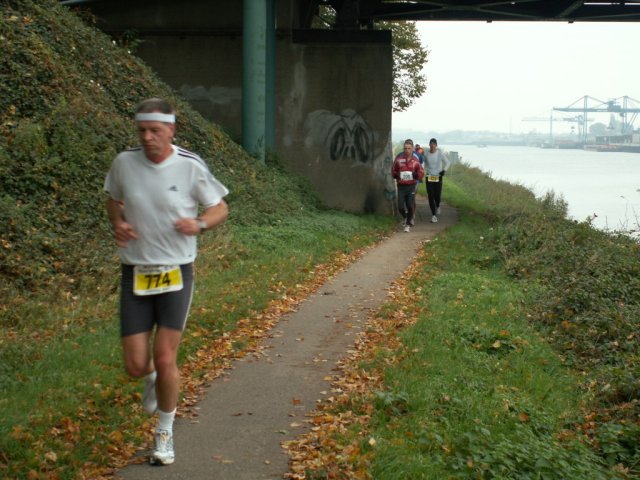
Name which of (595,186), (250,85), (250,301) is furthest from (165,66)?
(595,186)

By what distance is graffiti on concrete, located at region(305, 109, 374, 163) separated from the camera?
78.5 feet

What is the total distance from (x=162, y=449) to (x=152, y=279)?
3.74 ft

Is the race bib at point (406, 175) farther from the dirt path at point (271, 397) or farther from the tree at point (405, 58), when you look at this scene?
the tree at point (405, 58)

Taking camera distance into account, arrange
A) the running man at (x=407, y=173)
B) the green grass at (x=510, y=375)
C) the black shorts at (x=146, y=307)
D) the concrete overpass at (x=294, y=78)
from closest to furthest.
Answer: the black shorts at (x=146, y=307) → the green grass at (x=510, y=375) → the running man at (x=407, y=173) → the concrete overpass at (x=294, y=78)

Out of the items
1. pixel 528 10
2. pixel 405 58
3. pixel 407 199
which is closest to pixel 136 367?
pixel 407 199

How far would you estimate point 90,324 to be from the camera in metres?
9.45

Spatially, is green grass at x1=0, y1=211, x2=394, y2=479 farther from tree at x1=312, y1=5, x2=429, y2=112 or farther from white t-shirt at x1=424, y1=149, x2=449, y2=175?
tree at x1=312, y1=5, x2=429, y2=112

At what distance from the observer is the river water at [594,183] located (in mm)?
29531

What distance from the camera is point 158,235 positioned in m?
5.94

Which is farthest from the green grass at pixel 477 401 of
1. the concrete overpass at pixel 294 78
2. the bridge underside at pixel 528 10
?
the bridge underside at pixel 528 10

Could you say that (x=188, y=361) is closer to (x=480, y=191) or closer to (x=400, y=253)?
(x=400, y=253)

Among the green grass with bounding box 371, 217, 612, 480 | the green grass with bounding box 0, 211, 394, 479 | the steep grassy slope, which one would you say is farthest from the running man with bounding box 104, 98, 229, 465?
the steep grassy slope

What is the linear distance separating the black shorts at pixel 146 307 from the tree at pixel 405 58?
33.5 meters

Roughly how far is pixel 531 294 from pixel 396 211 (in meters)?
12.1
